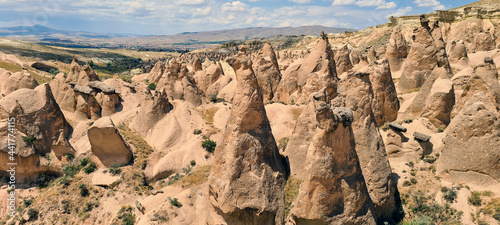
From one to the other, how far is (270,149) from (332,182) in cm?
514

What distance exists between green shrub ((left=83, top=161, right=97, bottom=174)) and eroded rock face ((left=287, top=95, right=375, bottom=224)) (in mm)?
18445

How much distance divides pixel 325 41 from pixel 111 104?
85.0 ft

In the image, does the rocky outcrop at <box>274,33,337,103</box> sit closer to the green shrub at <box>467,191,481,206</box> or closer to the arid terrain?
the arid terrain

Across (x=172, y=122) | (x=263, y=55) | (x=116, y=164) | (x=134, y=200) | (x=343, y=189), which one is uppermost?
(x=263, y=55)

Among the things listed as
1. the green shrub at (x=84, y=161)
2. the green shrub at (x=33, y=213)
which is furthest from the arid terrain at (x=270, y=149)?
the green shrub at (x=84, y=161)

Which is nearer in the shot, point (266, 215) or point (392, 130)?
point (266, 215)

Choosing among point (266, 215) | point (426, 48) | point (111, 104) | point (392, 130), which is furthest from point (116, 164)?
point (426, 48)

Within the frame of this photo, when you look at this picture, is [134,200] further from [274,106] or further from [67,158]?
[274,106]

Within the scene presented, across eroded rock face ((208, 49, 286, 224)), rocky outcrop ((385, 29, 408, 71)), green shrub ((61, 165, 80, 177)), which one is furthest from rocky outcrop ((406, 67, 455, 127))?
green shrub ((61, 165, 80, 177))

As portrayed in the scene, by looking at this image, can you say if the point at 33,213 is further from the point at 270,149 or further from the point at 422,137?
the point at 422,137

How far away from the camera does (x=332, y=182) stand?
11.8 metres

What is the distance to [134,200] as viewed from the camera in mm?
21547

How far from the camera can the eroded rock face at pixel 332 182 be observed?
11.7m

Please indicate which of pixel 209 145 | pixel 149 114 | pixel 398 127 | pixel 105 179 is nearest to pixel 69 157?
pixel 105 179
